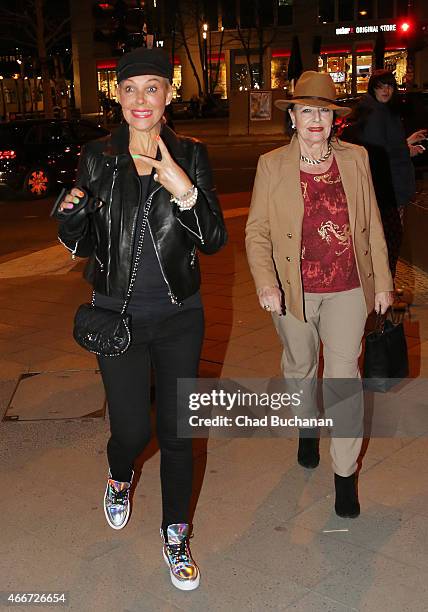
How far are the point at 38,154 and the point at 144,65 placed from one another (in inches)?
595

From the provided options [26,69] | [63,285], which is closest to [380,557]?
[63,285]

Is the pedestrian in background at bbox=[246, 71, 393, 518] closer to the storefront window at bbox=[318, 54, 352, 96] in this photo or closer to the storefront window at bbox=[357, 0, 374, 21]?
the storefront window at bbox=[318, 54, 352, 96]

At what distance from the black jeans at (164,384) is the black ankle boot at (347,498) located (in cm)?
86

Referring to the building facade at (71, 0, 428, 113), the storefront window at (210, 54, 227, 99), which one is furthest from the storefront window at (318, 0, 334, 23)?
the storefront window at (210, 54, 227, 99)

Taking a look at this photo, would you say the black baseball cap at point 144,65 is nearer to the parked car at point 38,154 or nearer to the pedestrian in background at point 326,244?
the pedestrian in background at point 326,244

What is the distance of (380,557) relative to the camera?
3.73 m

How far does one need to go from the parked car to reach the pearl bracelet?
48.9 ft

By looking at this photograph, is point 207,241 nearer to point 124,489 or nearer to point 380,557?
point 124,489

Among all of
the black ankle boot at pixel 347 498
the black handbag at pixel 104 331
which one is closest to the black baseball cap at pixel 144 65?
the black handbag at pixel 104 331

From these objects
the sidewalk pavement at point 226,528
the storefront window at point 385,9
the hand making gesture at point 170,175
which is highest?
the storefront window at point 385,9

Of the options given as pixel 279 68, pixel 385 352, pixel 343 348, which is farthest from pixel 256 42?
pixel 343 348

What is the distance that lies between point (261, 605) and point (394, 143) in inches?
178

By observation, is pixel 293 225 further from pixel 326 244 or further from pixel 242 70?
pixel 242 70

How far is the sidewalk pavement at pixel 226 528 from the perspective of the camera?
138 inches
